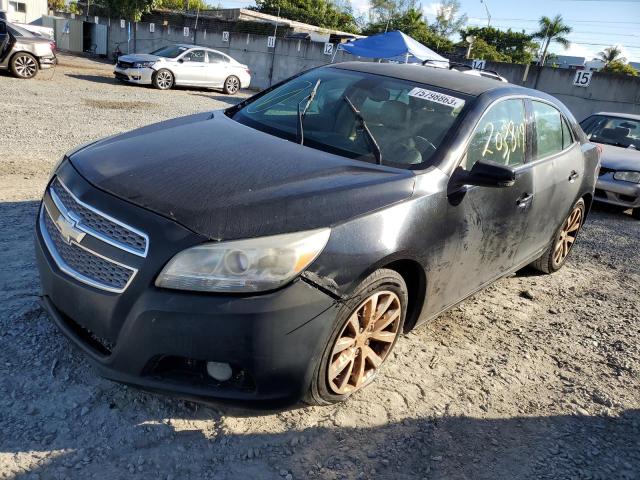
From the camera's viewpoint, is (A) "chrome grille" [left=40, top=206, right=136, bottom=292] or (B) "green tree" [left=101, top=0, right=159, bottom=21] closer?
(A) "chrome grille" [left=40, top=206, right=136, bottom=292]

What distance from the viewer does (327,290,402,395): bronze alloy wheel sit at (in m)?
2.53

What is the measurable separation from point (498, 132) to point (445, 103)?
1.45 feet

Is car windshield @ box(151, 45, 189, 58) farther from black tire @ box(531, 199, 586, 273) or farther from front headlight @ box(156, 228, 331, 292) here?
front headlight @ box(156, 228, 331, 292)

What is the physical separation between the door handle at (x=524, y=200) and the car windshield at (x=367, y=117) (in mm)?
783

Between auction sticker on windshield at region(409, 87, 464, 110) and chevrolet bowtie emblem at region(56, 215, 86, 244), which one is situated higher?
auction sticker on windshield at region(409, 87, 464, 110)

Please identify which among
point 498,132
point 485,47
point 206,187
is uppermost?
point 485,47

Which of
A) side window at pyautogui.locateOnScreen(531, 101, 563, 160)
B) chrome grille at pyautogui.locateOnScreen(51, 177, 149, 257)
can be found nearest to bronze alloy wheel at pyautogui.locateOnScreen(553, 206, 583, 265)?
side window at pyautogui.locateOnScreen(531, 101, 563, 160)

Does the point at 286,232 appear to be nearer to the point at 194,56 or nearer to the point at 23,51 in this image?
the point at 23,51

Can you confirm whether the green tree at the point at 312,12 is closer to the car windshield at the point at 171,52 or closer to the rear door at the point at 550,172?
the car windshield at the point at 171,52

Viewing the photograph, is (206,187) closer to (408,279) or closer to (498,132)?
(408,279)

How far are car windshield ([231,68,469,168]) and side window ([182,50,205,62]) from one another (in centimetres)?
1462

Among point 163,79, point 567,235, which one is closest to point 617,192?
point 567,235

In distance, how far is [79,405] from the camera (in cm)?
248

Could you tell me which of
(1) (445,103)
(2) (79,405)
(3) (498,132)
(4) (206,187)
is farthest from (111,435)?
(3) (498,132)
